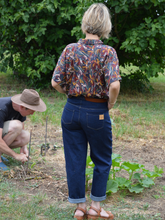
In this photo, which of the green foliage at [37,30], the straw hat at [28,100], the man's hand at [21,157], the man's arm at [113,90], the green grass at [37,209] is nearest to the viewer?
the man's arm at [113,90]

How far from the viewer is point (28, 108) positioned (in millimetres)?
3363

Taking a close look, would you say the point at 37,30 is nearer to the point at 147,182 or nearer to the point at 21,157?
the point at 21,157

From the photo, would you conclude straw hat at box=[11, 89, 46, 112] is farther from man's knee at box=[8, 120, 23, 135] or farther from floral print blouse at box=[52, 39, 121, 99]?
floral print blouse at box=[52, 39, 121, 99]

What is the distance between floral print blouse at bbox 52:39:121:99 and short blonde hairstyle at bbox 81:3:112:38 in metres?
0.08

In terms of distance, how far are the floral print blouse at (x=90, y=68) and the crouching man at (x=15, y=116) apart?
1.13 meters

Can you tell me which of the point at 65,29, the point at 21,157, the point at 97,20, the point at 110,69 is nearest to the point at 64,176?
the point at 21,157

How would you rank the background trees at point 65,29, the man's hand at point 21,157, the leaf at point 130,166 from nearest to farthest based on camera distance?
the leaf at point 130,166 < the man's hand at point 21,157 < the background trees at point 65,29

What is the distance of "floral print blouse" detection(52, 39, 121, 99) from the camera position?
83.2 inches

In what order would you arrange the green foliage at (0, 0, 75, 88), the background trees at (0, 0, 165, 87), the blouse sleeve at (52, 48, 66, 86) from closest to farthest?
the blouse sleeve at (52, 48, 66, 86), the background trees at (0, 0, 165, 87), the green foliage at (0, 0, 75, 88)

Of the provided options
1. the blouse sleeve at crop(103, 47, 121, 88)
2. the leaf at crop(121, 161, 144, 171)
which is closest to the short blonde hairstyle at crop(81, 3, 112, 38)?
the blouse sleeve at crop(103, 47, 121, 88)

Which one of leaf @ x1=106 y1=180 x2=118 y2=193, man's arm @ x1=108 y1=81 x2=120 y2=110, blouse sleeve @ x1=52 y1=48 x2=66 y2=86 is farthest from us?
leaf @ x1=106 y1=180 x2=118 y2=193

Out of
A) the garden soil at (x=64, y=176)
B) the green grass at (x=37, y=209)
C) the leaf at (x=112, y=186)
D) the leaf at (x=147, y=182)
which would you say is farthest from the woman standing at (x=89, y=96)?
the leaf at (x=147, y=182)

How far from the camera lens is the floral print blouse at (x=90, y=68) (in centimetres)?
211

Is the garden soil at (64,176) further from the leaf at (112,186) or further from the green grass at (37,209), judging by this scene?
the leaf at (112,186)
